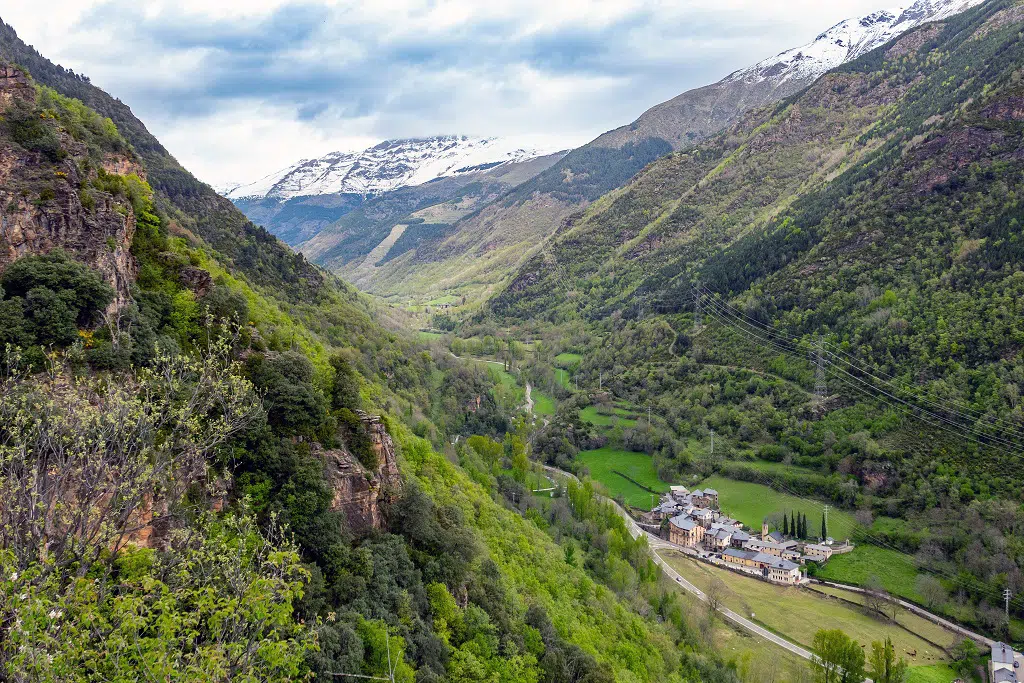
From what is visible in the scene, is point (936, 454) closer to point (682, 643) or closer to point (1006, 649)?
point (1006, 649)

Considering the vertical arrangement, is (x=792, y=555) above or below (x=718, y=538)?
below

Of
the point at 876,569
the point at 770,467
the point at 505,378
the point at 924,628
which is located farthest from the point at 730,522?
the point at 505,378

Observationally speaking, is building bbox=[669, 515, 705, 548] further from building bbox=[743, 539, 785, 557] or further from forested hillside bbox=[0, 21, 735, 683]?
forested hillside bbox=[0, 21, 735, 683]

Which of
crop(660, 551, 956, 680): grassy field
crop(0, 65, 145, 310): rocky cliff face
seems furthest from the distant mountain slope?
crop(660, 551, 956, 680): grassy field

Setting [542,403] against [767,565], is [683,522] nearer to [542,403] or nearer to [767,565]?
[767,565]

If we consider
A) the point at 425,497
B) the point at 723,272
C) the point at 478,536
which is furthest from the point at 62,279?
the point at 723,272

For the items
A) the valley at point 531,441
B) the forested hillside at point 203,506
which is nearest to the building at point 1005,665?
the valley at point 531,441
